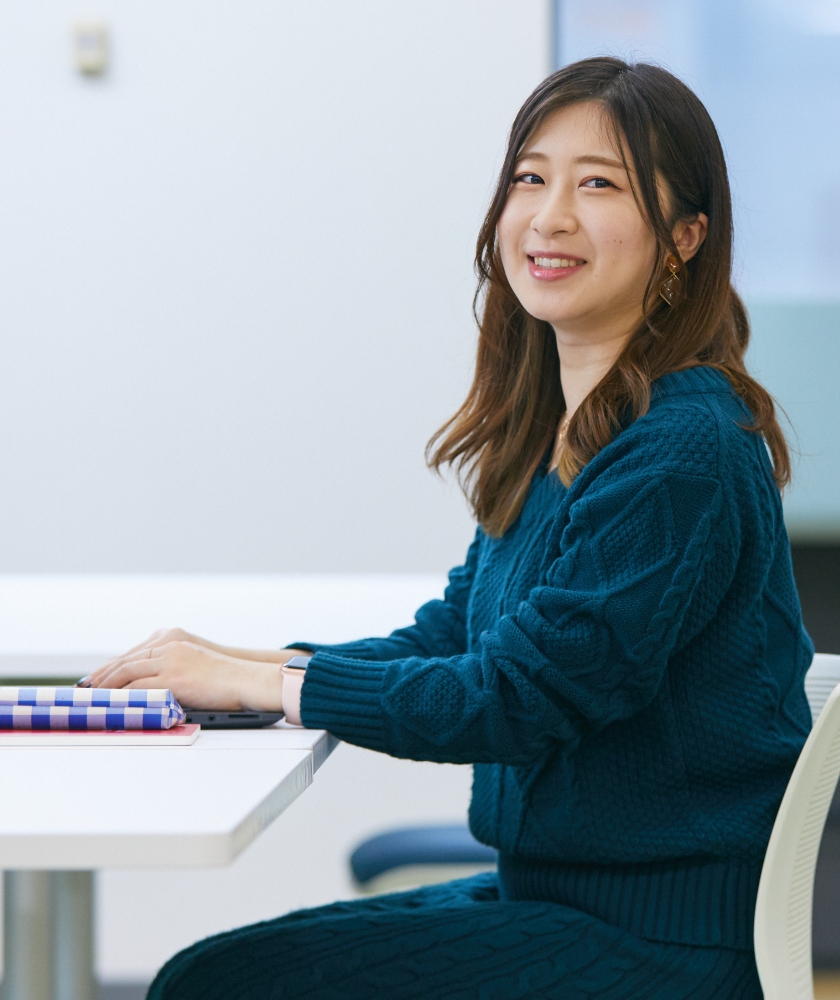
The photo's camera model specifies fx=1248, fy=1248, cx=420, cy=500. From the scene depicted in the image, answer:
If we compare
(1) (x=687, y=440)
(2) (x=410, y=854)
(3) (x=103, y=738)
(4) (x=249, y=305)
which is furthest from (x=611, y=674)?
(4) (x=249, y=305)

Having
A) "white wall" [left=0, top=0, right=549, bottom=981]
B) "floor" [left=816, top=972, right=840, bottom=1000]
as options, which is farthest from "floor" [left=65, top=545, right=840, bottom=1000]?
"white wall" [left=0, top=0, right=549, bottom=981]

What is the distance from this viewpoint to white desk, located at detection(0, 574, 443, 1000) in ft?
2.26

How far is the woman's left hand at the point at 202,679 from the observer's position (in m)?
1.14

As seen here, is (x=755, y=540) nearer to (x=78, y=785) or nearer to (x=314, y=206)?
(x=78, y=785)

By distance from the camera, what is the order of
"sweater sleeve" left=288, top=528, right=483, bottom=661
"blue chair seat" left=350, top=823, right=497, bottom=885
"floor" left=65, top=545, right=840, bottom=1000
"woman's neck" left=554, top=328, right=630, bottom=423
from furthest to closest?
1. "floor" left=65, top=545, right=840, bottom=1000
2. "blue chair seat" left=350, top=823, right=497, bottom=885
3. "sweater sleeve" left=288, top=528, right=483, bottom=661
4. "woman's neck" left=554, top=328, right=630, bottom=423

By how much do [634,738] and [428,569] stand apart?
1815 mm

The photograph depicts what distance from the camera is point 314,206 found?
2826 mm

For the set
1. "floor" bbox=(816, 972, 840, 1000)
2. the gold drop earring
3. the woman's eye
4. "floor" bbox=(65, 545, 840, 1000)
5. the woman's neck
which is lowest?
"floor" bbox=(816, 972, 840, 1000)

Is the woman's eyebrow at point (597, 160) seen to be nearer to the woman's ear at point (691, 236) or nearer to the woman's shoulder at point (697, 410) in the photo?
the woman's ear at point (691, 236)

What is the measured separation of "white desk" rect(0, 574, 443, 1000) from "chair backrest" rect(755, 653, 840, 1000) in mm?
386

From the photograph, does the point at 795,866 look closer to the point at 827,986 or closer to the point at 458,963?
the point at 458,963

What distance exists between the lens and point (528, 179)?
1.28m

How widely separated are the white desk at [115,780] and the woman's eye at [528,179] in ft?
1.98

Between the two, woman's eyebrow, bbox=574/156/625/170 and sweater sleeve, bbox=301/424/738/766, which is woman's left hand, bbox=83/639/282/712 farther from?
woman's eyebrow, bbox=574/156/625/170
